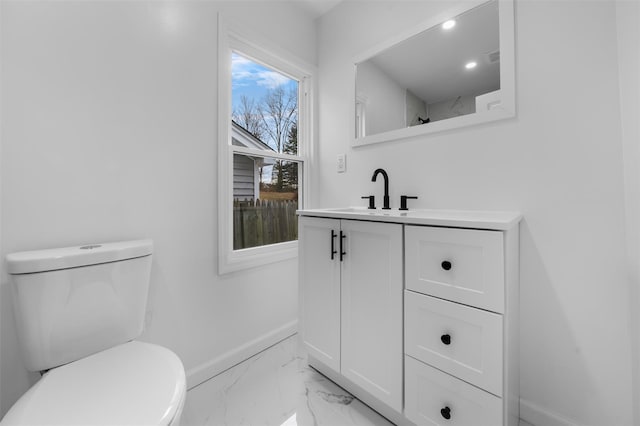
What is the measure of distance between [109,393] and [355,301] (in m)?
0.94

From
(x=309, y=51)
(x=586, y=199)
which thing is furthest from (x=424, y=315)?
(x=309, y=51)

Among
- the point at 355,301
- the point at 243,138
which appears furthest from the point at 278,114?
the point at 355,301

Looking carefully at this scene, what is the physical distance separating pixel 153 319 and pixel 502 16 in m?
2.22

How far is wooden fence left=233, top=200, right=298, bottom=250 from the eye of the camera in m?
1.75

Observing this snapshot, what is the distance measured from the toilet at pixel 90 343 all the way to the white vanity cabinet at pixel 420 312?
0.76 m

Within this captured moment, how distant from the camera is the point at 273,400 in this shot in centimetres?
137

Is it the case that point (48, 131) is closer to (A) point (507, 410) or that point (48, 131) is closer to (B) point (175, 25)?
(B) point (175, 25)

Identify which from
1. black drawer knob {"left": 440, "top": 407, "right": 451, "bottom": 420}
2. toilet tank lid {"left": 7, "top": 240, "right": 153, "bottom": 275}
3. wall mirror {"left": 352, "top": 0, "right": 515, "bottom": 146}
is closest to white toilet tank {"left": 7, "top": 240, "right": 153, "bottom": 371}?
toilet tank lid {"left": 7, "top": 240, "right": 153, "bottom": 275}

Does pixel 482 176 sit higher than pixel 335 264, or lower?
higher

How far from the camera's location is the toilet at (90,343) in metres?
0.70

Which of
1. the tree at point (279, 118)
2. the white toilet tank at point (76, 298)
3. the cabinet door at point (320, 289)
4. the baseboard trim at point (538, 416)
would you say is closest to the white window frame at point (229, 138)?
the tree at point (279, 118)

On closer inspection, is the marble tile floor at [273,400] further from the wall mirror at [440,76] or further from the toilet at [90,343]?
the wall mirror at [440,76]

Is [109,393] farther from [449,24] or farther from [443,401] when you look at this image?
[449,24]

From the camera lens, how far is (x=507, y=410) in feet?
2.97
